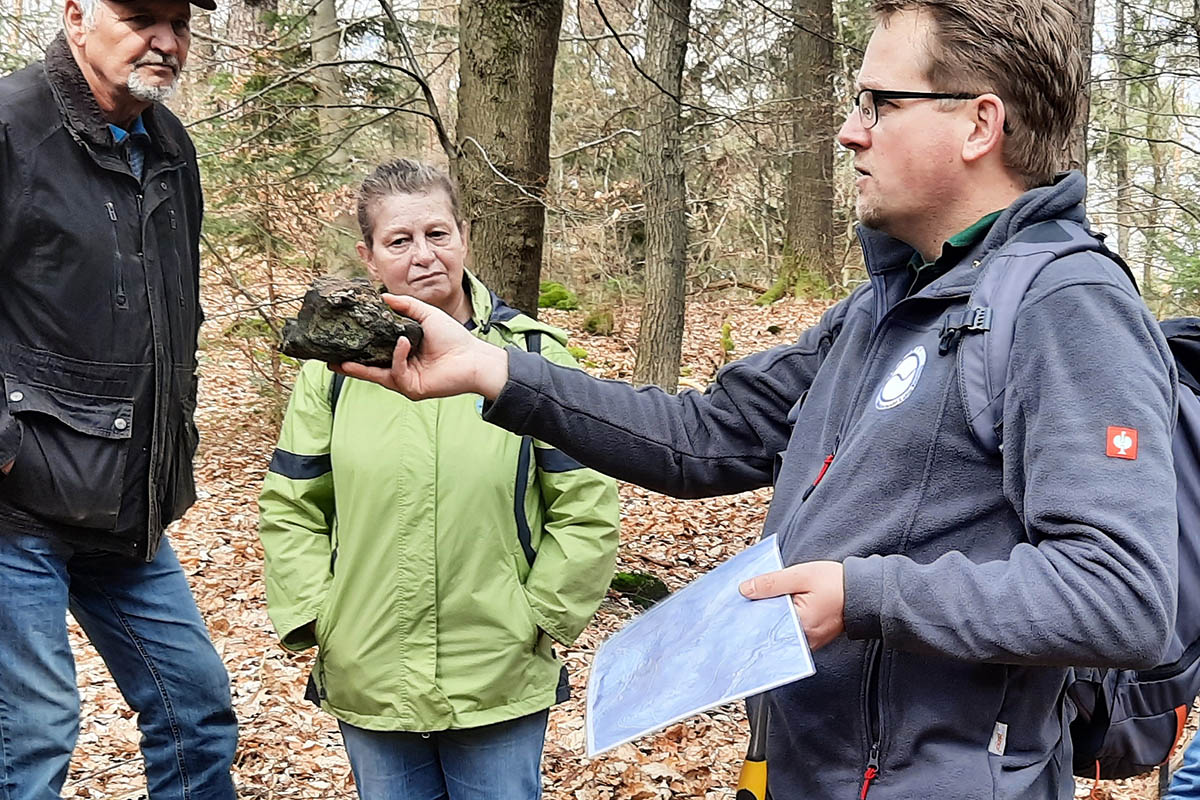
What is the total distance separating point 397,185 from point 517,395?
1.15 metres

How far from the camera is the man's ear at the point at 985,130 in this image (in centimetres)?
176

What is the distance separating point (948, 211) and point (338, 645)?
1949 mm

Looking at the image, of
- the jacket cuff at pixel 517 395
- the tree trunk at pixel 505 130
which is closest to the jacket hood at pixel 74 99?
the jacket cuff at pixel 517 395

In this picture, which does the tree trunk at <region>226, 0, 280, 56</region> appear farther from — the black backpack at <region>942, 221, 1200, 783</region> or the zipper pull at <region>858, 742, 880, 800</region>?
the zipper pull at <region>858, 742, 880, 800</region>

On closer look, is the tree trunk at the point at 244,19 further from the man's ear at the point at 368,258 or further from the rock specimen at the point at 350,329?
the rock specimen at the point at 350,329

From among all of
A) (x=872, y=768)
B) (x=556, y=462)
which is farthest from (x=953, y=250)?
(x=556, y=462)

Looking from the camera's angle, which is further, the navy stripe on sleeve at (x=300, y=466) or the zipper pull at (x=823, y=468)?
the navy stripe on sleeve at (x=300, y=466)

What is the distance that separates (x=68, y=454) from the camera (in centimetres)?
296

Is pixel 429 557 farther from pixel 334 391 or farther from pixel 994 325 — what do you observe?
pixel 994 325

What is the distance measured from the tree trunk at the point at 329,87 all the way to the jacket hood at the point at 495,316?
11.4 feet

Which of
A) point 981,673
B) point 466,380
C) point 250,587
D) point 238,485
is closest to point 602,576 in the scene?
point 466,380

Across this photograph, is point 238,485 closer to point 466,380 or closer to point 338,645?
point 338,645

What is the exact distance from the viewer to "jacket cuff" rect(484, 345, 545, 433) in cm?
214

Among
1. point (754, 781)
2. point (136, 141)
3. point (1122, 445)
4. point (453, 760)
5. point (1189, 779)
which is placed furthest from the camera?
point (136, 141)
